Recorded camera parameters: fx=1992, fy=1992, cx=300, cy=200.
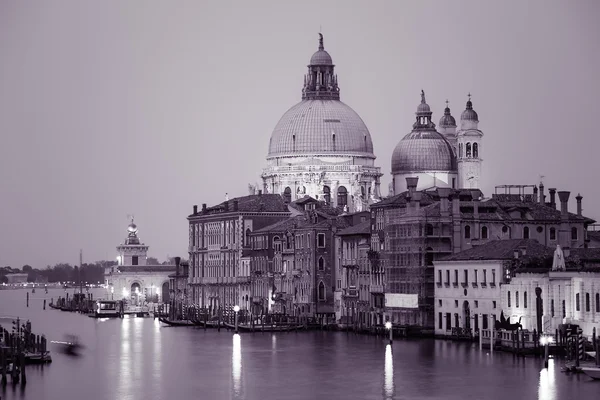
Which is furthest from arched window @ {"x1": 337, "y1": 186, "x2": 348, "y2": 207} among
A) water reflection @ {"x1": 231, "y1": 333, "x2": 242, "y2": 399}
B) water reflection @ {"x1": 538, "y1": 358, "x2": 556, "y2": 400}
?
water reflection @ {"x1": 538, "y1": 358, "x2": 556, "y2": 400}

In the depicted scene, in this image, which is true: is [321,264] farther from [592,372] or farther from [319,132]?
[592,372]

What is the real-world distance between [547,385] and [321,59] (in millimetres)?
81699

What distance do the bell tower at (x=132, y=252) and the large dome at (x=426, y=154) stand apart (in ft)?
174

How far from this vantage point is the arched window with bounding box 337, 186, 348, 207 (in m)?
147

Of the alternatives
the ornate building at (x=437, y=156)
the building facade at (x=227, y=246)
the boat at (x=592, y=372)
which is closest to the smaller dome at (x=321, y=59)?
the building facade at (x=227, y=246)

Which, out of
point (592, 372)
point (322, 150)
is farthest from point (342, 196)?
point (592, 372)

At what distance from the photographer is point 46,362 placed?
3287 inches

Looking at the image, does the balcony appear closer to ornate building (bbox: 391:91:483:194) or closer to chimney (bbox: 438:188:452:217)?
chimney (bbox: 438:188:452:217)

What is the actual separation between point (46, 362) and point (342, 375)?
13.4m

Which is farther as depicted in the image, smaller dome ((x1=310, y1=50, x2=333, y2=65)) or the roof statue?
smaller dome ((x1=310, y1=50, x2=333, y2=65))

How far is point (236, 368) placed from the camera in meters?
82.0

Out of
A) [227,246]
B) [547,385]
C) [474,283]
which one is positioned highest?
[227,246]

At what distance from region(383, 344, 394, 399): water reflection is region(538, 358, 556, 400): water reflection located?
533 centimetres

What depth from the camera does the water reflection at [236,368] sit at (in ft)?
238
